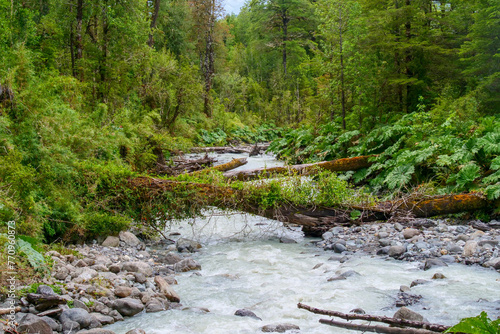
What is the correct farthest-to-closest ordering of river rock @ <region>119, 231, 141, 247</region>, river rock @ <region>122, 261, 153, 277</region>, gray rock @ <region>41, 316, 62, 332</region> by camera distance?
river rock @ <region>119, 231, 141, 247</region>
river rock @ <region>122, 261, 153, 277</region>
gray rock @ <region>41, 316, 62, 332</region>

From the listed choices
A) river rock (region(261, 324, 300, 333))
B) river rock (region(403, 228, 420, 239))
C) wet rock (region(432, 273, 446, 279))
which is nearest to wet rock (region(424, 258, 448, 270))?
wet rock (region(432, 273, 446, 279))

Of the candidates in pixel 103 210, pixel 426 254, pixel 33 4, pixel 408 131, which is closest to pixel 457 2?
pixel 408 131

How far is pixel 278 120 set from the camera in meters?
36.6

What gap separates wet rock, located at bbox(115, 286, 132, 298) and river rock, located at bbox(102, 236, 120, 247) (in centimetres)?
186

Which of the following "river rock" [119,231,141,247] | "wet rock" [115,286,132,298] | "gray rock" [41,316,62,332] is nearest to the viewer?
"gray rock" [41,316,62,332]

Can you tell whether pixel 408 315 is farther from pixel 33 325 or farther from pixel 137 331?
pixel 33 325

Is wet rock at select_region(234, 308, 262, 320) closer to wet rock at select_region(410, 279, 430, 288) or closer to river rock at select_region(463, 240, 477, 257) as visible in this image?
wet rock at select_region(410, 279, 430, 288)

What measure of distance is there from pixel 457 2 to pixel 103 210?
16061 millimetres

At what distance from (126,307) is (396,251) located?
13.5ft

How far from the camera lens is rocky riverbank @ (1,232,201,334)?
3398 mm

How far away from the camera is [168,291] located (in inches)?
175

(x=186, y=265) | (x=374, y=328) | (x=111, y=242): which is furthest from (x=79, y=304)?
(x=374, y=328)

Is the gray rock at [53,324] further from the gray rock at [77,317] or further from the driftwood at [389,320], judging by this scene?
the driftwood at [389,320]

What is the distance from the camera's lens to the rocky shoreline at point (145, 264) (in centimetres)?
348
